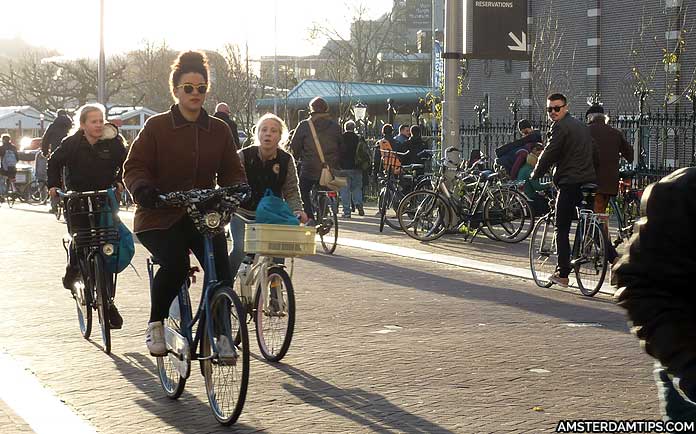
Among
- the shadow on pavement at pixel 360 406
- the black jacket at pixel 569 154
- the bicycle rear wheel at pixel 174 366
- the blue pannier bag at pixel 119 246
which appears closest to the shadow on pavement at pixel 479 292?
the black jacket at pixel 569 154

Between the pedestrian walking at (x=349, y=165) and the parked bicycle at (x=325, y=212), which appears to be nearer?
the parked bicycle at (x=325, y=212)

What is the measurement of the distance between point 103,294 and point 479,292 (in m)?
4.47

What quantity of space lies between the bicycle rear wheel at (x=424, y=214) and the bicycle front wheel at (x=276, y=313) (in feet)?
31.0

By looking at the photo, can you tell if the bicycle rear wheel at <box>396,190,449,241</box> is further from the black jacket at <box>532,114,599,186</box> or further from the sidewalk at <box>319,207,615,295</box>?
the black jacket at <box>532,114,599,186</box>

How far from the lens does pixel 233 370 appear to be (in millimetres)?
5887

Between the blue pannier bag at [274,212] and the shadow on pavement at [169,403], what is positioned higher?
the blue pannier bag at [274,212]

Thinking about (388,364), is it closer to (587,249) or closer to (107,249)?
(107,249)

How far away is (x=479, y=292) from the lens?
38.5 feet

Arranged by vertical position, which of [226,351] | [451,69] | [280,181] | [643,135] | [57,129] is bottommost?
[226,351]

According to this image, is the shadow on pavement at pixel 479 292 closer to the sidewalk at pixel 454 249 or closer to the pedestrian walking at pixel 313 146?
the sidewalk at pixel 454 249

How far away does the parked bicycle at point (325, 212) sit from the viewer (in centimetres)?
1554

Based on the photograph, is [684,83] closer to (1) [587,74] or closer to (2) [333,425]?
(1) [587,74]

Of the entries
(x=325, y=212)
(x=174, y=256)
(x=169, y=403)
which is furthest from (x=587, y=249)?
(x=174, y=256)

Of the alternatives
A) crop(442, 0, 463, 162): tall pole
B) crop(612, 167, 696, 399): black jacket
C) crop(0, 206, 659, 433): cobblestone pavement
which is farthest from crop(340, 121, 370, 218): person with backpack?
crop(612, 167, 696, 399): black jacket
